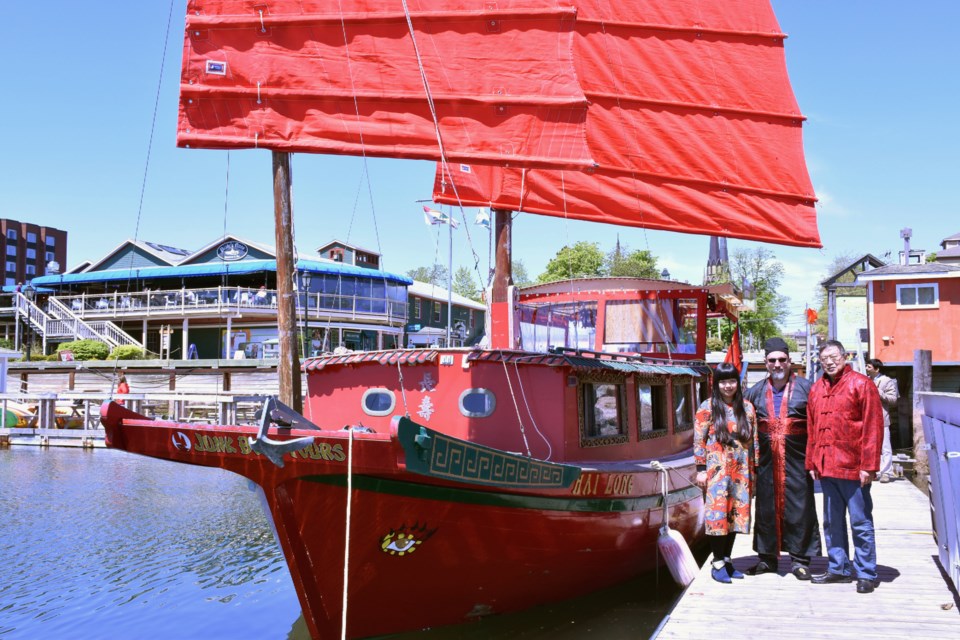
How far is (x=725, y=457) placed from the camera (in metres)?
5.81

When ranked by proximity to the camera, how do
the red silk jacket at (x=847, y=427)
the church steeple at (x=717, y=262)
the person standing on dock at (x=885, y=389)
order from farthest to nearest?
the church steeple at (x=717, y=262), the person standing on dock at (x=885, y=389), the red silk jacket at (x=847, y=427)

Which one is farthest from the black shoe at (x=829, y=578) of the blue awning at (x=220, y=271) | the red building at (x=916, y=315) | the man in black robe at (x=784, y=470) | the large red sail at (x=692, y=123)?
the blue awning at (x=220, y=271)

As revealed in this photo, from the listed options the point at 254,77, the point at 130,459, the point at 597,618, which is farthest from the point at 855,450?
the point at 130,459

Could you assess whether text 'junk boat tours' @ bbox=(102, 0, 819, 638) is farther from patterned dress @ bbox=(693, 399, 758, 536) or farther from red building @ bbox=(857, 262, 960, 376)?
red building @ bbox=(857, 262, 960, 376)

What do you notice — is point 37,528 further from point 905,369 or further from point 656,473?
point 905,369

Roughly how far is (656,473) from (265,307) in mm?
24974

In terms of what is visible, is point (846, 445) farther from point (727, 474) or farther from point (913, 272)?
point (913, 272)

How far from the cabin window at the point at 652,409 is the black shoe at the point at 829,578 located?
3514 mm

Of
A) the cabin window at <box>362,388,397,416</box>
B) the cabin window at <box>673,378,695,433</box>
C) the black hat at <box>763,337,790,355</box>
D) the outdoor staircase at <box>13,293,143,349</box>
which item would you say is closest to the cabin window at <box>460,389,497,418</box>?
the cabin window at <box>362,388,397,416</box>

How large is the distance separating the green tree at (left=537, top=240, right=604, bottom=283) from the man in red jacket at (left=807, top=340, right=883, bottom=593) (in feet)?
138

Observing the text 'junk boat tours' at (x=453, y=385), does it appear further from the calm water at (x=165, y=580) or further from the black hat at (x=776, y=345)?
the black hat at (x=776, y=345)

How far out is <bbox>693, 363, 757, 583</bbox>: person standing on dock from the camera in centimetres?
576

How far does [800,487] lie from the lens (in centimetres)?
580

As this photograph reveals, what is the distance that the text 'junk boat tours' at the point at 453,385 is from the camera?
20.2 feet
